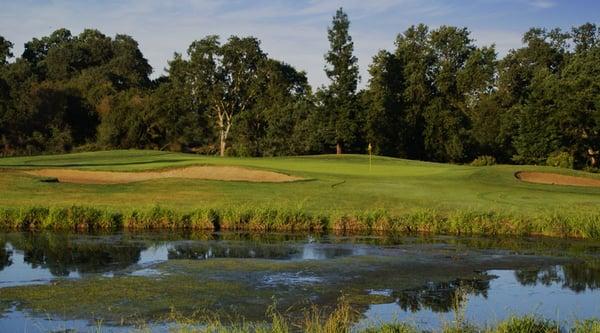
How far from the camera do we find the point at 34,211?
22469 mm

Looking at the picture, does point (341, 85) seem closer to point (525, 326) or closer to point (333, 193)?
point (333, 193)

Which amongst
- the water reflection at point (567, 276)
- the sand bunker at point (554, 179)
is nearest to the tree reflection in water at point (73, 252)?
the water reflection at point (567, 276)

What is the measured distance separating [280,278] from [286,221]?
8.17 meters

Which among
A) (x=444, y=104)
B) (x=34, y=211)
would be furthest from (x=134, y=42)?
(x=34, y=211)

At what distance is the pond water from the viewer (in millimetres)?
11641

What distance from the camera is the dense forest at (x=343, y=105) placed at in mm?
66938

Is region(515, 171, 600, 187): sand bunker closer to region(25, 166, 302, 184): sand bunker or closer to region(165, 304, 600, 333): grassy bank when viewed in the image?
region(25, 166, 302, 184): sand bunker

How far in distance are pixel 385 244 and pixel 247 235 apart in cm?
434

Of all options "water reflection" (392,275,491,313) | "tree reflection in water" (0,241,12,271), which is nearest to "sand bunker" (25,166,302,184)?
"tree reflection in water" (0,241,12,271)

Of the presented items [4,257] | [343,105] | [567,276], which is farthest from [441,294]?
[343,105]

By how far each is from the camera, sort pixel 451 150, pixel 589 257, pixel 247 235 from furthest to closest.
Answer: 1. pixel 451 150
2. pixel 247 235
3. pixel 589 257

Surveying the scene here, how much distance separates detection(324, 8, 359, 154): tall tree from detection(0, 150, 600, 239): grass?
3138cm

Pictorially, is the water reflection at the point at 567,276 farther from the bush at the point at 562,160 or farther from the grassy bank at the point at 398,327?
the bush at the point at 562,160

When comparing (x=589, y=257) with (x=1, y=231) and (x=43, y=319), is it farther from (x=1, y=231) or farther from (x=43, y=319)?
(x=1, y=231)
